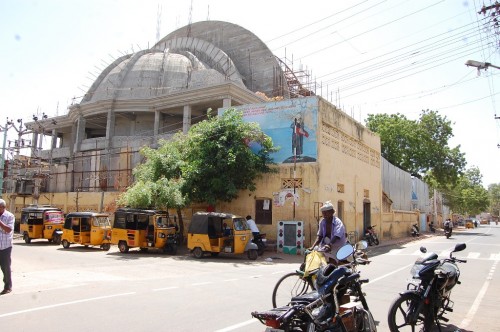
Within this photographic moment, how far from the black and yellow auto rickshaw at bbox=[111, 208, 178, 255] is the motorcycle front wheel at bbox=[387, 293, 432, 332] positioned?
14.3 m

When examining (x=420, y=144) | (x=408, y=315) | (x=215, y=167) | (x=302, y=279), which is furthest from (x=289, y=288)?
(x=420, y=144)

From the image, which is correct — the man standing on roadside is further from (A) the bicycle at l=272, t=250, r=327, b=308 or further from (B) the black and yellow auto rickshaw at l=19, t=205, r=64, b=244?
(B) the black and yellow auto rickshaw at l=19, t=205, r=64, b=244

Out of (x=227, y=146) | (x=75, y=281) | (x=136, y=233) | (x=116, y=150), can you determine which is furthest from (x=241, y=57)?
(x=75, y=281)

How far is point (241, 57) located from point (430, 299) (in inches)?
1776

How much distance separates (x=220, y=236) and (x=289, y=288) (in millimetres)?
10954

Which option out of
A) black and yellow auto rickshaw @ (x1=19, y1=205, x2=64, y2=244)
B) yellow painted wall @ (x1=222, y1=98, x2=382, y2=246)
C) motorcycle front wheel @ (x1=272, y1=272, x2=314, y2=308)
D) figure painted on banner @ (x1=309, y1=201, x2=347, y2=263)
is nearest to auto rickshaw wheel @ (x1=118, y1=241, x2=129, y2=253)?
yellow painted wall @ (x1=222, y1=98, x2=382, y2=246)

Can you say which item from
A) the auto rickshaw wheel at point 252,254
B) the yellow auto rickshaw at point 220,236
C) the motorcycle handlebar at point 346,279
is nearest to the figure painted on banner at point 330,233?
the motorcycle handlebar at point 346,279

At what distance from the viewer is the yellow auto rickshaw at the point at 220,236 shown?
55.8 feet

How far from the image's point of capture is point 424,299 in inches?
229

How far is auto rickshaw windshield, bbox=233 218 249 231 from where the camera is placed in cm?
1705

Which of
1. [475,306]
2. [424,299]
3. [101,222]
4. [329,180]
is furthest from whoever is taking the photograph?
[329,180]

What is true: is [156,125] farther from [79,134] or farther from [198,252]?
[198,252]

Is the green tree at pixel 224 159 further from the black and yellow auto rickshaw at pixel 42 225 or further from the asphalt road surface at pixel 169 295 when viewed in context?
the black and yellow auto rickshaw at pixel 42 225

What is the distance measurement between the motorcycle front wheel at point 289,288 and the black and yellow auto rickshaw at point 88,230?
16760 millimetres
